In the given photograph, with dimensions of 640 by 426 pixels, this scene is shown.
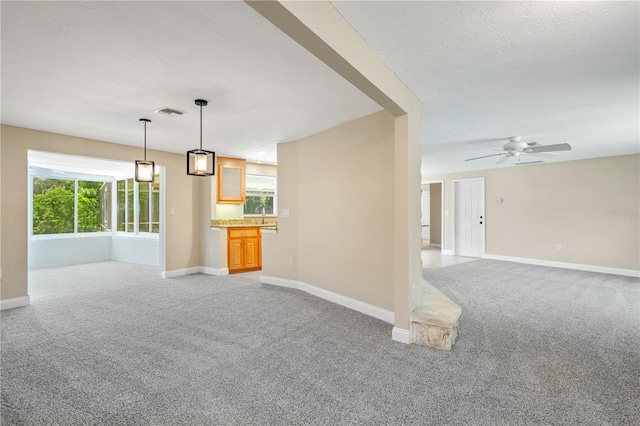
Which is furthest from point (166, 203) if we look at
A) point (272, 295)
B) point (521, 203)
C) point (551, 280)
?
point (521, 203)

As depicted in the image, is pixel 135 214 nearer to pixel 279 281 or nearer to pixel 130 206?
pixel 130 206

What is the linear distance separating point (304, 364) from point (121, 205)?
756 centimetres

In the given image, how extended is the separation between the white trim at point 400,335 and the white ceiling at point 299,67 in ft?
7.48

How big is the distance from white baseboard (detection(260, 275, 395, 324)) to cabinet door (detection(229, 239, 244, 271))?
3.39ft

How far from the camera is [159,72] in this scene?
2.54 m

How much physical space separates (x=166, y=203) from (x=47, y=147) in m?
1.92

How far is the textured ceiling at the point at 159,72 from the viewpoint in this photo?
6.10ft

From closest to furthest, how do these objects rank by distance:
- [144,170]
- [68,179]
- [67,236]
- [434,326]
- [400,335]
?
[434,326], [400,335], [144,170], [67,236], [68,179]

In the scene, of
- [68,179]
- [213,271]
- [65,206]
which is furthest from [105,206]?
[213,271]

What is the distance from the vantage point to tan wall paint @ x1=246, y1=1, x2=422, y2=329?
154 centimetres

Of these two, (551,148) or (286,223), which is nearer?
(551,148)

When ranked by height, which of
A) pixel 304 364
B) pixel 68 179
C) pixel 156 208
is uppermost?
pixel 68 179

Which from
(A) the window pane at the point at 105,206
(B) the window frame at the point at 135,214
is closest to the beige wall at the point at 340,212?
Result: (B) the window frame at the point at 135,214

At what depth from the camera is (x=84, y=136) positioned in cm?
458
